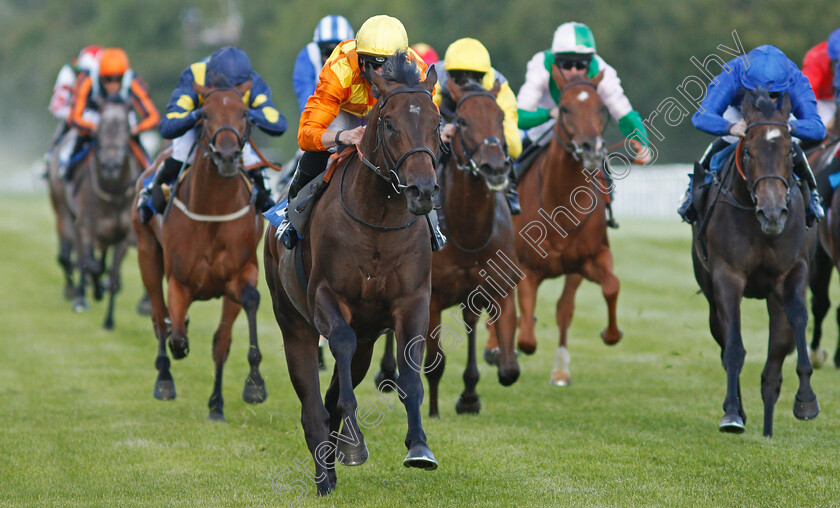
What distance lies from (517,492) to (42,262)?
16157 mm

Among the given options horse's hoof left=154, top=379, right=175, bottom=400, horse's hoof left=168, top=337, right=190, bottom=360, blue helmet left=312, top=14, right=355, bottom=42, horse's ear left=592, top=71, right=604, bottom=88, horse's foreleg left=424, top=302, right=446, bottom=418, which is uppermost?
blue helmet left=312, top=14, right=355, bottom=42

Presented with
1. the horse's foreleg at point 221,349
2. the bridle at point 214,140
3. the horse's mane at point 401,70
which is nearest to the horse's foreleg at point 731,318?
the horse's mane at point 401,70

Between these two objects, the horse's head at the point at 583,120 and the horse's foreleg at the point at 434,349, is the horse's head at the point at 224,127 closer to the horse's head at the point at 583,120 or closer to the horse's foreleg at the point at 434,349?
the horse's foreleg at the point at 434,349

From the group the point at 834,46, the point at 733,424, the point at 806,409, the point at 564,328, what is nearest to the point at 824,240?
the point at 834,46

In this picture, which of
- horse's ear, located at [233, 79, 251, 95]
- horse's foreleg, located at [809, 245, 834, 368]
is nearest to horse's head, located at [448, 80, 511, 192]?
horse's ear, located at [233, 79, 251, 95]

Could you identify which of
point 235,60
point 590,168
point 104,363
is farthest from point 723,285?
point 104,363

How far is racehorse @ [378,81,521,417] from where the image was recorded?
710 cm

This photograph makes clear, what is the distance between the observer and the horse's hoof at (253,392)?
A: 314 inches

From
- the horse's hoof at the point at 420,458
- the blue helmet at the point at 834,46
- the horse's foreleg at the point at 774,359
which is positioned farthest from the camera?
the blue helmet at the point at 834,46

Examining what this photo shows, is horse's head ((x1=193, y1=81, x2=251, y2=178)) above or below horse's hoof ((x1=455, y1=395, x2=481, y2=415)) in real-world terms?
above

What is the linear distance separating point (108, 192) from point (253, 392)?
556 centimetres

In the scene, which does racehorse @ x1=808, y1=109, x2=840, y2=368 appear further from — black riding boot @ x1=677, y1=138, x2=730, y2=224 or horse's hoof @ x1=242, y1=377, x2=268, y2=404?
horse's hoof @ x1=242, y1=377, x2=268, y2=404

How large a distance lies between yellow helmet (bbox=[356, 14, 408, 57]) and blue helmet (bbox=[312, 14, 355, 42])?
3.85 m

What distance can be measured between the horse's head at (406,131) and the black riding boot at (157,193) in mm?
3462
